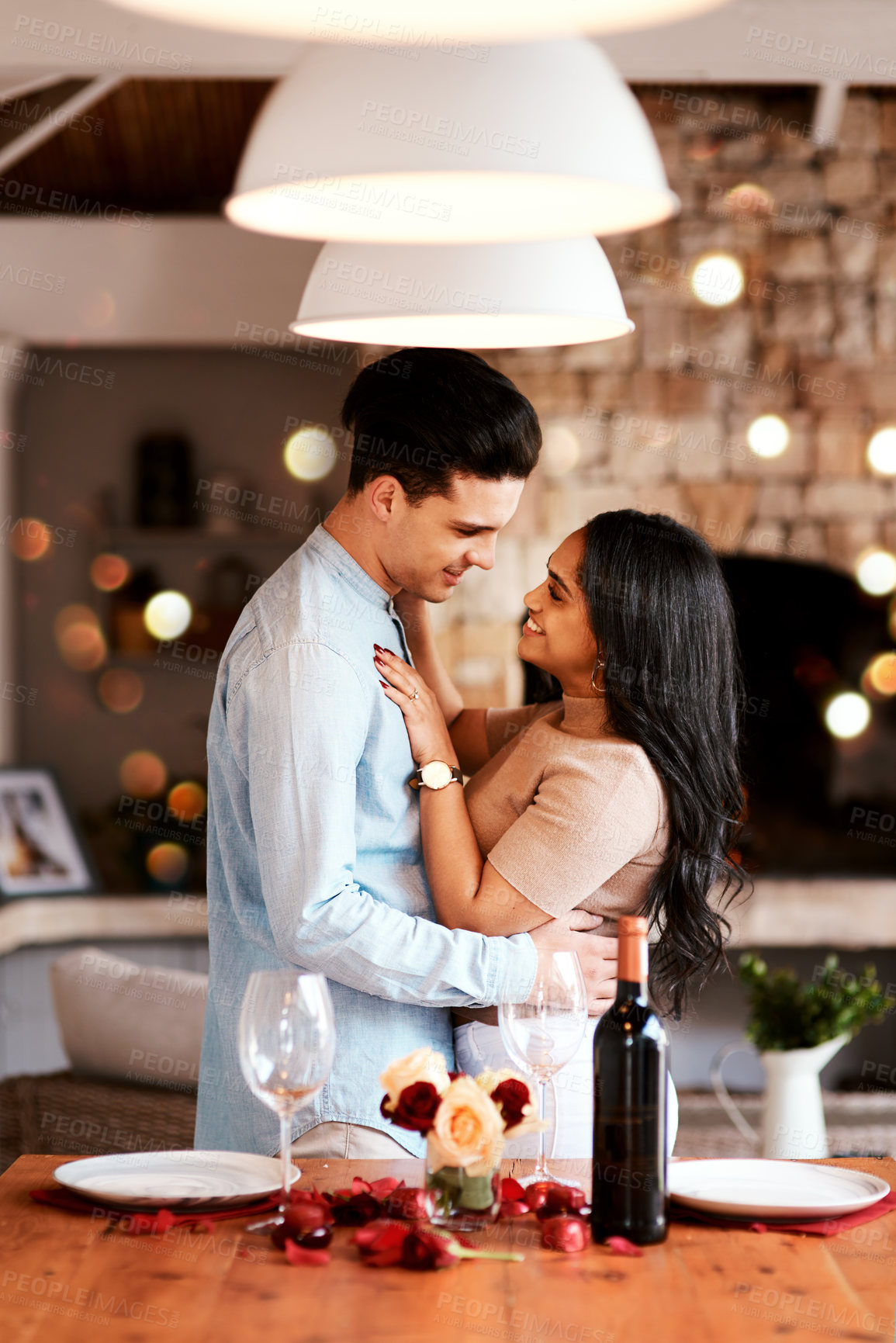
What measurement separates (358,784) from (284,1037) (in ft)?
1.83

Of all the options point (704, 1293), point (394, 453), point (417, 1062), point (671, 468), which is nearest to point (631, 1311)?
point (704, 1293)

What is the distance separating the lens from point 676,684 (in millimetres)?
Answer: 1816

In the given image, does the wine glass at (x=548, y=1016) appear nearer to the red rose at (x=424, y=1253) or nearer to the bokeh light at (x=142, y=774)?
the red rose at (x=424, y=1253)

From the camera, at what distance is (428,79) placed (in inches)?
40.1

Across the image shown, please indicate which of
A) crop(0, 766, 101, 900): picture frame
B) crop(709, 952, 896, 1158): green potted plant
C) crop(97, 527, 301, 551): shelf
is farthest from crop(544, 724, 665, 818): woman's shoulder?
crop(97, 527, 301, 551): shelf

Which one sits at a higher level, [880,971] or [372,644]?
[372,644]

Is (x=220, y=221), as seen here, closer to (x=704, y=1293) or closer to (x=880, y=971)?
(x=880, y=971)

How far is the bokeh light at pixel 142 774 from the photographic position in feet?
16.9

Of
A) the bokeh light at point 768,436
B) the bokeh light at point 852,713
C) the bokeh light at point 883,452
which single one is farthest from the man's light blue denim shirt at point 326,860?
the bokeh light at point 852,713

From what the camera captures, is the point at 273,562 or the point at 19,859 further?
the point at 273,562

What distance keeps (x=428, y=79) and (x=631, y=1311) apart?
0.94 metres

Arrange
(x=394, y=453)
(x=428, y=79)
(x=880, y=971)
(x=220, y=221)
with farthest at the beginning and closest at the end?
(x=220, y=221) < (x=880, y=971) < (x=394, y=453) < (x=428, y=79)

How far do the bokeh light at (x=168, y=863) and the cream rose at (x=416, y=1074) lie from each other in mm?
3589

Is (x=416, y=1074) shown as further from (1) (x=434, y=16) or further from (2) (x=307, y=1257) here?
(1) (x=434, y=16)
